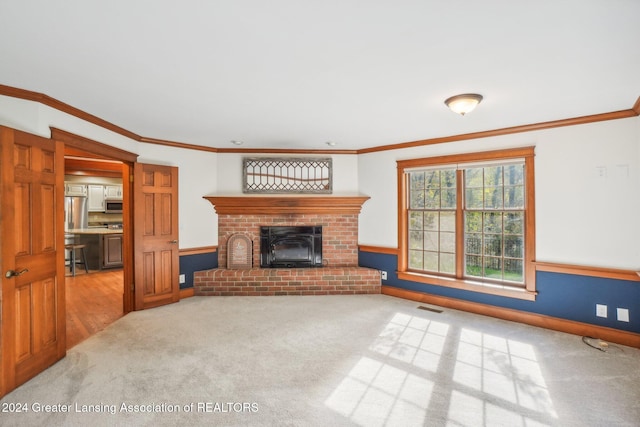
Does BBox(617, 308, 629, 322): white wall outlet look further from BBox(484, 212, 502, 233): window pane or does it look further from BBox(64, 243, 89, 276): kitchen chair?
BBox(64, 243, 89, 276): kitchen chair

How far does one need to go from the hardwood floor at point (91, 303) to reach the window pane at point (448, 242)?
437cm

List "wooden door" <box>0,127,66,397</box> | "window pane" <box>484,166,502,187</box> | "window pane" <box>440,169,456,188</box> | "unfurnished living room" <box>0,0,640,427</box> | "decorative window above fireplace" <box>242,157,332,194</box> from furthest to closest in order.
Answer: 1. "decorative window above fireplace" <box>242,157,332,194</box>
2. "window pane" <box>440,169,456,188</box>
3. "window pane" <box>484,166,502,187</box>
4. "wooden door" <box>0,127,66,397</box>
5. "unfurnished living room" <box>0,0,640,427</box>

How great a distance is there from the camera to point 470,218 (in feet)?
13.7

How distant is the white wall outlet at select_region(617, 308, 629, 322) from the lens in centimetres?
309

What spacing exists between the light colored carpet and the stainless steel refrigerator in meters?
5.30

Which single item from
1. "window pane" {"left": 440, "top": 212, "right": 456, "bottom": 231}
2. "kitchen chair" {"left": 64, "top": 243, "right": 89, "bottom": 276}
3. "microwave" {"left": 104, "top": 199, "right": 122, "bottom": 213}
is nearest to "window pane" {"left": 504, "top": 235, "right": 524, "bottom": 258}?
"window pane" {"left": 440, "top": 212, "right": 456, "bottom": 231}

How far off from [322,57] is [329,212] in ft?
10.4

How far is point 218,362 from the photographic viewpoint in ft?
9.05

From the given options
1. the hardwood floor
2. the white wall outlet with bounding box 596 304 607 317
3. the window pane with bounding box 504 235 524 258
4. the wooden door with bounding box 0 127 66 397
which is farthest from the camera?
the window pane with bounding box 504 235 524 258

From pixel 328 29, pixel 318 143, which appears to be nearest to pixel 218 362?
pixel 328 29

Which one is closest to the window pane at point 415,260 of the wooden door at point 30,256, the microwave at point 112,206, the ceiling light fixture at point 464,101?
the ceiling light fixture at point 464,101

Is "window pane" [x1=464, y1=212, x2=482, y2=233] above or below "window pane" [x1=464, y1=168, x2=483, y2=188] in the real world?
below

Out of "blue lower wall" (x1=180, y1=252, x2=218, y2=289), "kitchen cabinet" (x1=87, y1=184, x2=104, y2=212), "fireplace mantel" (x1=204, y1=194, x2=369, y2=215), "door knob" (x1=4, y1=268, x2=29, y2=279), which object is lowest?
"blue lower wall" (x1=180, y1=252, x2=218, y2=289)

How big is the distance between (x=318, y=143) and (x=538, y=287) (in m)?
3.30
